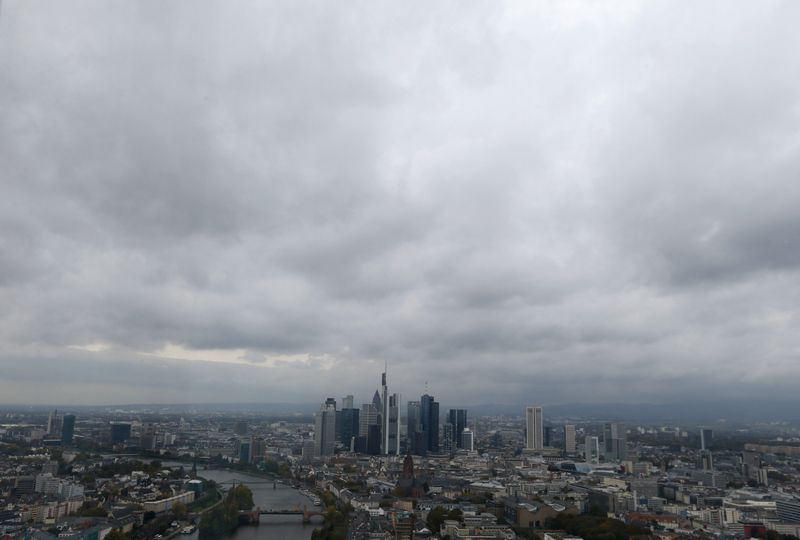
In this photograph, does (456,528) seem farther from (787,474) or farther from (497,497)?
(787,474)

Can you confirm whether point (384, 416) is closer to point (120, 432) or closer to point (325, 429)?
point (325, 429)

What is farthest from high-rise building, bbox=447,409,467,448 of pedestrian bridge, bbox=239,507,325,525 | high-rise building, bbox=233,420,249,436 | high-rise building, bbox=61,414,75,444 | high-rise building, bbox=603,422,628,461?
high-rise building, bbox=61,414,75,444

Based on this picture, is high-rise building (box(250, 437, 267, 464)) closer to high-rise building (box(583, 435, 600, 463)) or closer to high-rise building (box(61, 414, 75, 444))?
high-rise building (box(61, 414, 75, 444))

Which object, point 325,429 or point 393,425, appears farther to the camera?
point 393,425

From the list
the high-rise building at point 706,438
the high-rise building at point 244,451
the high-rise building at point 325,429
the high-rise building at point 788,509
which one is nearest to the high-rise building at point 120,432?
the high-rise building at point 244,451

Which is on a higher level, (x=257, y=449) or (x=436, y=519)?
(x=257, y=449)

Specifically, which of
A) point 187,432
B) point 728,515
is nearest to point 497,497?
point 728,515

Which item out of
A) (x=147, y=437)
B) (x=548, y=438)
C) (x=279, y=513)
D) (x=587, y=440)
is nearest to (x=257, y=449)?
(x=279, y=513)

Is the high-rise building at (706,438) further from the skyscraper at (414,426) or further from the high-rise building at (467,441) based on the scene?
the skyscraper at (414,426)
